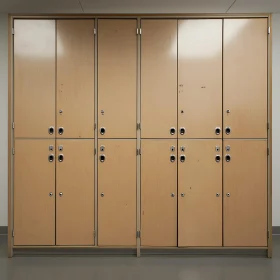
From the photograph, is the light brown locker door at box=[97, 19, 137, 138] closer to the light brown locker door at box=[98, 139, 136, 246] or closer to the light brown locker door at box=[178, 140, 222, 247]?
the light brown locker door at box=[98, 139, 136, 246]

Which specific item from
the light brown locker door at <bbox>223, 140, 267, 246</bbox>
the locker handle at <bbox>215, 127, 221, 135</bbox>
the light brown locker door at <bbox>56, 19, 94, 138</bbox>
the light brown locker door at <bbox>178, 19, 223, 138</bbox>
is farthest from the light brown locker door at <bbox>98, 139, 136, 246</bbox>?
the light brown locker door at <bbox>223, 140, 267, 246</bbox>

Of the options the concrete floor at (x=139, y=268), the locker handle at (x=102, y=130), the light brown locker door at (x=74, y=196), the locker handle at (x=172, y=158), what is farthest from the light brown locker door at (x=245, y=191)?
the light brown locker door at (x=74, y=196)

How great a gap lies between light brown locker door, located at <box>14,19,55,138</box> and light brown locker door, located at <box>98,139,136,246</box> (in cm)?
75

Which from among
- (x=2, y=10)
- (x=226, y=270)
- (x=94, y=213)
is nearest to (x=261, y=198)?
(x=226, y=270)

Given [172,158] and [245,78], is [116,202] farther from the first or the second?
[245,78]

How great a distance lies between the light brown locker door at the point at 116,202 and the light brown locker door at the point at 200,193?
0.51 m

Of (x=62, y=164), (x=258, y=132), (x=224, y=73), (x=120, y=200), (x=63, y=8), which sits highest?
(x=63, y=8)

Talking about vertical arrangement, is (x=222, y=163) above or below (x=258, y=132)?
below

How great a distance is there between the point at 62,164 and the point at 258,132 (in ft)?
6.98

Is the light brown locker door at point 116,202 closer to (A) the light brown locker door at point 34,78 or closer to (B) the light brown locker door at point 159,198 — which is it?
(B) the light brown locker door at point 159,198

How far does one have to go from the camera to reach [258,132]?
323 centimetres

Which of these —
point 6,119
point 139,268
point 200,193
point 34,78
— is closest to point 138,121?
point 200,193

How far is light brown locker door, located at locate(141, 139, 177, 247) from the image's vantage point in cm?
323

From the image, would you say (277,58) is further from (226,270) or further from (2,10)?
(2,10)
